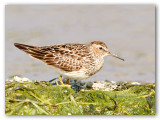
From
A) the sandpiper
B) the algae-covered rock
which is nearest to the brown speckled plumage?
the sandpiper

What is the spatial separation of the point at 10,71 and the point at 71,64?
2191 millimetres

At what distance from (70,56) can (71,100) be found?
4.12 feet

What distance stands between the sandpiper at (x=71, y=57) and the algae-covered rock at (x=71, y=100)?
0.44m

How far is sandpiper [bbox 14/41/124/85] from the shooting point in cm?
902

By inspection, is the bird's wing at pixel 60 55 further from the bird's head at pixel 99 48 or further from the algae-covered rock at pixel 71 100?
the algae-covered rock at pixel 71 100

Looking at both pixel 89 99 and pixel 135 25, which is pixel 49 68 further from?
pixel 135 25

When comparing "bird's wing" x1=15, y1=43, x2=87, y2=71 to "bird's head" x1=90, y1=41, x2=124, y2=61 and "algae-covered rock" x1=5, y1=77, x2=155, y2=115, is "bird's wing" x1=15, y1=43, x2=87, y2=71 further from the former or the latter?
"algae-covered rock" x1=5, y1=77, x2=155, y2=115

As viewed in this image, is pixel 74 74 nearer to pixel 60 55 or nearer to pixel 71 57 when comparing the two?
pixel 71 57

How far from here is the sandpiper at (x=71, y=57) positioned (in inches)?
355

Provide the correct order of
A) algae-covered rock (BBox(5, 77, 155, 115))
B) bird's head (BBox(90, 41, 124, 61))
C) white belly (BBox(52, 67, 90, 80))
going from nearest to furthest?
1. algae-covered rock (BBox(5, 77, 155, 115))
2. white belly (BBox(52, 67, 90, 80))
3. bird's head (BBox(90, 41, 124, 61))

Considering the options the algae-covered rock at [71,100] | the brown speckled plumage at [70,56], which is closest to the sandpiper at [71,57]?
the brown speckled plumage at [70,56]

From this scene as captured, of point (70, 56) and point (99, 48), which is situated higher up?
point (99, 48)

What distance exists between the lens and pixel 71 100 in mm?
8266

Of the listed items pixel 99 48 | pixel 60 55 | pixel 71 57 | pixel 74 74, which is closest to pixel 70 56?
pixel 71 57
